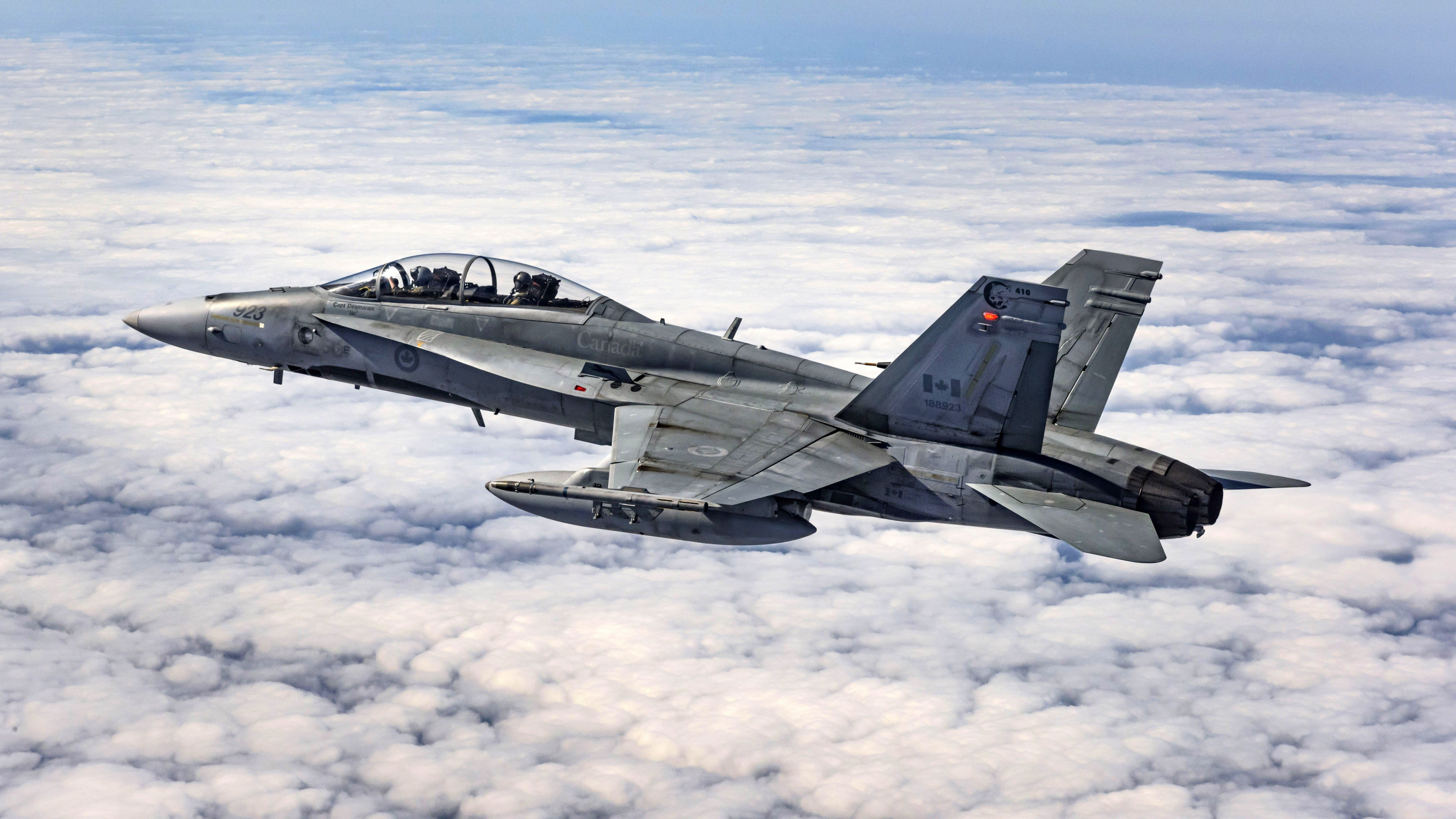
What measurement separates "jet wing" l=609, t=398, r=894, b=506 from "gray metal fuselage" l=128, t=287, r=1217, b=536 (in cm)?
40

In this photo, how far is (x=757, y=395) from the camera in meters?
19.3

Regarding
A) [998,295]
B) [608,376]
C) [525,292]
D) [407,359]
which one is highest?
[998,295]

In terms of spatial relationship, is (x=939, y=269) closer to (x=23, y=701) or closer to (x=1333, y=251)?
(x=1333, y=251)

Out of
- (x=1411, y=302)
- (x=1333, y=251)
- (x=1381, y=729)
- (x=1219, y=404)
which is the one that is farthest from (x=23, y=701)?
(x=1333, y=251)

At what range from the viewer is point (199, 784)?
2207 inches

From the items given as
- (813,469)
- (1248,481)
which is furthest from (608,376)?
(1248,481)

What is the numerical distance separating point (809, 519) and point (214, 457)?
247 feet

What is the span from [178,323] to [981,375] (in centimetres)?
1689

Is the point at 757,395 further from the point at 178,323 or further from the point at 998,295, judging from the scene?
the point at 178,323

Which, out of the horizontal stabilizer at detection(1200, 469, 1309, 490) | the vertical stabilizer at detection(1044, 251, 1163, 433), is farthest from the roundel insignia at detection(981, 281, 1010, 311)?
the horizontal stabilizer at detection(1200, 469, 1309, 490)

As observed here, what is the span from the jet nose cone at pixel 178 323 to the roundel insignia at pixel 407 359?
470 centimetres

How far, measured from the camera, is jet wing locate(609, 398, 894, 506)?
635 inches

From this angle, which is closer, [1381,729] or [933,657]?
[1381,729]

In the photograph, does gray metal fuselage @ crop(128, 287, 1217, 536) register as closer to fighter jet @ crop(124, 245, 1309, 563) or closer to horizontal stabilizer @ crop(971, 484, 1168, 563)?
fighter jet @ crop(124, 245, 1309, 563)
